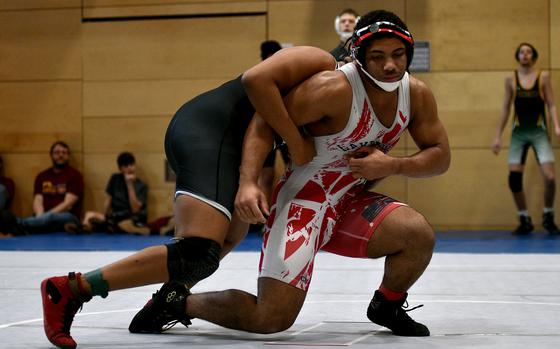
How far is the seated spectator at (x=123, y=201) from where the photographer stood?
949 centimetres

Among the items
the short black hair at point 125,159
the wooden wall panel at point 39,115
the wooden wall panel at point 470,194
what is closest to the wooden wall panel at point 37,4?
the wooden wall panel at point 39,115

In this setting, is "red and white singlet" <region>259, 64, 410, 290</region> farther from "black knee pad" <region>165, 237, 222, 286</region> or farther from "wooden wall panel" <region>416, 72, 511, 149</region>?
"wooden wall panel" <region>416, 72, 511, 149</region>

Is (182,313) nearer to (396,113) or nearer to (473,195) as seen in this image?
(396,113)

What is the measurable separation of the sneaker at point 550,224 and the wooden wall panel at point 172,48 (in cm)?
348

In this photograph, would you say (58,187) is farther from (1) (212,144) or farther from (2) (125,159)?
(1) (212,144)

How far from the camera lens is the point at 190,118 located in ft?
11.2

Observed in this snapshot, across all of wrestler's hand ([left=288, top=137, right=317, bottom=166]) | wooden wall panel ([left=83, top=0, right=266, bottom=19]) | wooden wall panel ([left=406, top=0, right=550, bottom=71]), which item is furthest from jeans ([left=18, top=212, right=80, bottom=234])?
wrestler's hand ([left=288, top=137, right=317, bottom=166])

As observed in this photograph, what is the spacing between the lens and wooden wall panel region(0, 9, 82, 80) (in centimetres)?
1023

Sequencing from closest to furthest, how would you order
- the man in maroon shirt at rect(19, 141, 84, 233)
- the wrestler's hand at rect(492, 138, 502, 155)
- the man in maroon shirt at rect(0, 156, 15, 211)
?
the wrestler's hand at rect(492, 138, 502, 155) < the man in maroon shirt at rect(19, 141, 84, 233) < the man in maroon shirt at rect(0, 156, 15, 211)

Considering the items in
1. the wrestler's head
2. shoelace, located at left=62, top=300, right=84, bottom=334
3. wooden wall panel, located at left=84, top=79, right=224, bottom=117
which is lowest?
shoelace, located at left=62, top=300, right=84, bottom=334

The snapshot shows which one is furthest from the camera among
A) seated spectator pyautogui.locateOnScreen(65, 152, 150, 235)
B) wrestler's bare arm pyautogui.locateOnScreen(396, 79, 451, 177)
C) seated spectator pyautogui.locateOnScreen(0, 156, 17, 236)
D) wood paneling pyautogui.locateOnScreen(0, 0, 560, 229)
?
seated spectator pyautogui.locateOnScreen(65, 152, 150, 235)

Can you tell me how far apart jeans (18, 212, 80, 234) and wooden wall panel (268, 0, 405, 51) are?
2942 millimetres

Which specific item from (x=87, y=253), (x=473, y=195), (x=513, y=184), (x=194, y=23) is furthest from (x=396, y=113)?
(x=194, y=23)

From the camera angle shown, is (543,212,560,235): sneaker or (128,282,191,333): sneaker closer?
(128,282,191,333): sneaker
